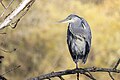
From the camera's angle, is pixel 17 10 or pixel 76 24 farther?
pixel 76 24

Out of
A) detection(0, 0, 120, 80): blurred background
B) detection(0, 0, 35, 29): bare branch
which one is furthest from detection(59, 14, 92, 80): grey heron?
detection(0, 0, 120, 80): blurred background

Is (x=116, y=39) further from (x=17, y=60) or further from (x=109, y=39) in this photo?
(x=17, y=60)

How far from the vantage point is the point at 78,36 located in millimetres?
1867

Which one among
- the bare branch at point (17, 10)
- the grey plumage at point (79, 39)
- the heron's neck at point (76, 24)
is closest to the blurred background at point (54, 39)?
the grey plumage at point (79, 39)

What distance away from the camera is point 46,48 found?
649 centimetres

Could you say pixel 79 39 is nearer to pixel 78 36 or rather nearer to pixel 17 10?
pixel 78 36

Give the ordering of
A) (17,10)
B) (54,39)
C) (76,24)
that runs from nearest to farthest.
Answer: (17,10), (76,24), (54,39)

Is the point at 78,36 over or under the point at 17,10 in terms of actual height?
under

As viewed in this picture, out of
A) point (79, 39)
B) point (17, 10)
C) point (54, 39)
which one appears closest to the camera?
point (17, 10)

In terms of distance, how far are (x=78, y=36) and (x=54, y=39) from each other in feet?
15.9

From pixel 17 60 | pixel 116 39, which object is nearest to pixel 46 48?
pixel 17 60

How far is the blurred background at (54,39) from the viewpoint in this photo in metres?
5.95

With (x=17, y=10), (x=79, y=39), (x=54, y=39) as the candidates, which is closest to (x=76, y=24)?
(x=79, y=39)

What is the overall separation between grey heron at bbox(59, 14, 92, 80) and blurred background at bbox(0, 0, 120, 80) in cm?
338
